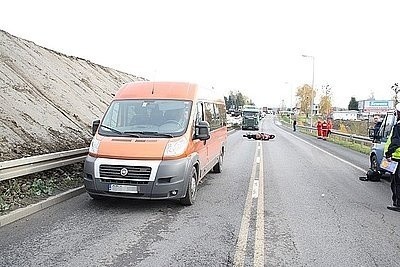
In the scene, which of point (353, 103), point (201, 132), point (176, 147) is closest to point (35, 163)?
point (176, 147)

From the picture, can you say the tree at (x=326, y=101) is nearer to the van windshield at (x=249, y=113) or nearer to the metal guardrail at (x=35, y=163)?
the van windshield at (x=249, y=113)

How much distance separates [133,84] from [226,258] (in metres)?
5.32

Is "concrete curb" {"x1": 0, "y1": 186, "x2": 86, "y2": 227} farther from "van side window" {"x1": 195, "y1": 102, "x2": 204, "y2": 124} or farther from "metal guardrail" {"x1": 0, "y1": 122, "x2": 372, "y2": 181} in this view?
"van side window" {"x1": 195, "y1": 102, "x2": 204, "y2": 124}

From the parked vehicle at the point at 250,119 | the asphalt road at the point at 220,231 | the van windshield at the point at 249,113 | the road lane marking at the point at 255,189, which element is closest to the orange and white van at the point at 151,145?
the asphalt road at the point at 220,231

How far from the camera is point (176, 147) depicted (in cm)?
770

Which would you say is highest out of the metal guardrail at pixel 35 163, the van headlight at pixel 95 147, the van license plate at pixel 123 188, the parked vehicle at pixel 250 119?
the van headlight at pixel 95 147

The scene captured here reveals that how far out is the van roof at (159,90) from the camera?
29.2 ft

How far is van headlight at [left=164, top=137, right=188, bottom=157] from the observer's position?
298 inches

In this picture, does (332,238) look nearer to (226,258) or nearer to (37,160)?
(226,258)

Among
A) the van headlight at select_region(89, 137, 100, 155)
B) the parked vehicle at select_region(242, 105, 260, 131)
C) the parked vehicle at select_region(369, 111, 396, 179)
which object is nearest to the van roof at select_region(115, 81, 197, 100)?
the van headlight at select_region(89, 137, 100, 155)

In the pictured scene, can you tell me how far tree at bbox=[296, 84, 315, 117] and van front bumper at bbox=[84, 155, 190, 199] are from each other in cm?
7465

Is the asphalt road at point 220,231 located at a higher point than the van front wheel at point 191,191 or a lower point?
lower

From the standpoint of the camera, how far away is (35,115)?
13125 mm

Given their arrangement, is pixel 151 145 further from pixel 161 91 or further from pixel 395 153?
pixel 395 153
